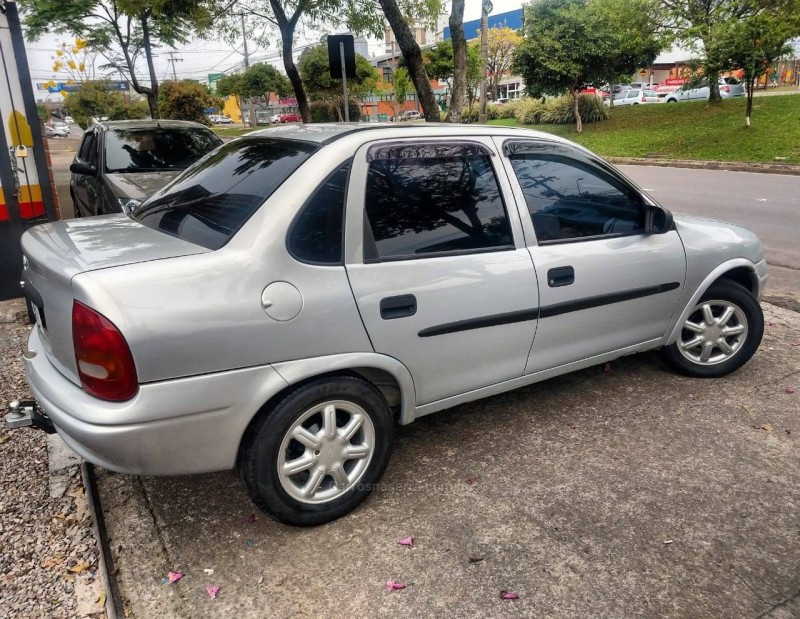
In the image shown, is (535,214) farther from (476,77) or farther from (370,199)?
(476,77)

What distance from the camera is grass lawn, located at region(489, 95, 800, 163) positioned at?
1864 centimetres

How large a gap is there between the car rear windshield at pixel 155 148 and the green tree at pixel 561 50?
65.0 feet

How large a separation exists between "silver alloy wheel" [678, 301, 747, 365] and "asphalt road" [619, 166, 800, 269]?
393 cm

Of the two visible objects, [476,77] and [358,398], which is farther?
[476,77]

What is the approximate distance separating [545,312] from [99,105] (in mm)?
53662

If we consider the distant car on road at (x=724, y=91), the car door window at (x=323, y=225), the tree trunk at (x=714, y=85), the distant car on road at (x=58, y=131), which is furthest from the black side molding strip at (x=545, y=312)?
the distant car on road at (x=58, y=131)

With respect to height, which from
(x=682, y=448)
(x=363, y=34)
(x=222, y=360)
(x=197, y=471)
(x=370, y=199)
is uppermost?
(x=363, y=34)

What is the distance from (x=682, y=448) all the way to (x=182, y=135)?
22.4 feet

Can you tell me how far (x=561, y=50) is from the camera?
24.8 meters

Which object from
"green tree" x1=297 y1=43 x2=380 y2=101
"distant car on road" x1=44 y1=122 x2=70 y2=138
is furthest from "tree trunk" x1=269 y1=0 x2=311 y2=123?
"distant car on road" x1=44 y1=122 x2=70 y2=138

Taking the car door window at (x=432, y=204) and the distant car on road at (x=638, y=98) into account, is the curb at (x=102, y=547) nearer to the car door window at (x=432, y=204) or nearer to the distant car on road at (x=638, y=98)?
the car door window at (x=432, y=204)

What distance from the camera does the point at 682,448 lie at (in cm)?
347

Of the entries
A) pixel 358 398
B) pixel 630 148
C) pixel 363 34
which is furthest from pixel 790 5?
pixel 358 398

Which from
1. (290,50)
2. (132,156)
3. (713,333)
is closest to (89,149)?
(132,156)
